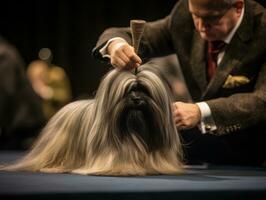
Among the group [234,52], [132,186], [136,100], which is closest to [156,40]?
[234,52]

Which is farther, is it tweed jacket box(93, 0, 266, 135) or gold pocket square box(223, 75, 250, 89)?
gold pocket square box(223, 75, 250, 89)

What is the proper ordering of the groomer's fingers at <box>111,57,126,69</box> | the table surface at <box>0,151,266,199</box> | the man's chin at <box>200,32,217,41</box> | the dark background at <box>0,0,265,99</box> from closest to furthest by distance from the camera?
the table surface at <box>0,151,266,199</box> < the groomer's fingers at <box>111,57,126,69</box> < the man's chin at <box>200,32,217,41</box> < the dark background at <box>0,0,265,99</box>

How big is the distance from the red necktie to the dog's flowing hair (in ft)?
1.75

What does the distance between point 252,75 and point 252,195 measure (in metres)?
0.89

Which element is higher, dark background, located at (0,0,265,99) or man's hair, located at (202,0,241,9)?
man's hair, located at (202,0,241,9)

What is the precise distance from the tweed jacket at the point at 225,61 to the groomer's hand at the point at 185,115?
0.30 ft

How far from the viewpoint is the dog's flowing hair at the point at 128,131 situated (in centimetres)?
245

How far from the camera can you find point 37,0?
757 cm

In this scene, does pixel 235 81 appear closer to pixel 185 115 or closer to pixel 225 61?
pixel 225 61

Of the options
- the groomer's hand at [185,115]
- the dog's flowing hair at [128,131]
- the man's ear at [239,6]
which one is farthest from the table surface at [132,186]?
the man's ear at [239,6]

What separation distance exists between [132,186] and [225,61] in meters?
0.95

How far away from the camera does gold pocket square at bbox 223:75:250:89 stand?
9.59 feet

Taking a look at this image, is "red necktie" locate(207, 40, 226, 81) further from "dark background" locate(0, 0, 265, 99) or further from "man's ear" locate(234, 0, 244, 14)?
"dark background" locate(0, 0, 265, 99)

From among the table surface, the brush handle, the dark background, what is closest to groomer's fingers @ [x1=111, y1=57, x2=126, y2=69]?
the brush handle
